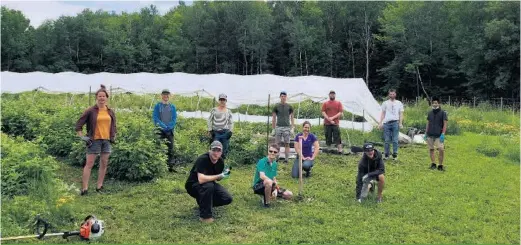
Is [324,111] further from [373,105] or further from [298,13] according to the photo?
[298,13]

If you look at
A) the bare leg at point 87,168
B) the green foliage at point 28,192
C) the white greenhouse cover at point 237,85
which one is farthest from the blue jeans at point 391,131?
the green foliage at point 28,192

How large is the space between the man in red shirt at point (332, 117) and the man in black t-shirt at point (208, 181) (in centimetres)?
557

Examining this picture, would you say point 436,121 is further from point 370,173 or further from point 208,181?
point 208,181

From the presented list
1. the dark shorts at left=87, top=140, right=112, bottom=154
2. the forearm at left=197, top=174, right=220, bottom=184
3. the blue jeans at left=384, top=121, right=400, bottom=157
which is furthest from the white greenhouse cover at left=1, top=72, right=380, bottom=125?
the forearm at left=197, top=174, right=220, bottom=184

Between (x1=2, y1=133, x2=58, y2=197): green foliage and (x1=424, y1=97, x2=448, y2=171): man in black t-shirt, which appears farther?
(x1=424, y1=97, x2=448, y2=171): man in black t-shirt

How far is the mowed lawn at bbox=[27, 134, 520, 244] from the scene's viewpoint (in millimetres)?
5730

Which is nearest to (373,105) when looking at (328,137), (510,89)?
(328,137)

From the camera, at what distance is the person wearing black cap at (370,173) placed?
7.28 meters

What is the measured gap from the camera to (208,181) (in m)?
6.18

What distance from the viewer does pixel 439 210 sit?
276 inches

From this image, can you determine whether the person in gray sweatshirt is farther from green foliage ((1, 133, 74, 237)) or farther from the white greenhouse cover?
the white greenhouse cover

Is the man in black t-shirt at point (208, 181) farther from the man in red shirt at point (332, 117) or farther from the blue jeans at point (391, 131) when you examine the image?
the blue jeans at point (391, 131)

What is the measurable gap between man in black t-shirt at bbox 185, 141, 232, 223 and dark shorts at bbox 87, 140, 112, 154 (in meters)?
1.76

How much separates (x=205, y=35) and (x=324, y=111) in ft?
152
